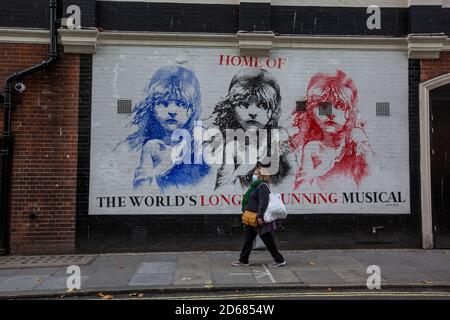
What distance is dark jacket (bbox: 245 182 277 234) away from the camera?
8.62m

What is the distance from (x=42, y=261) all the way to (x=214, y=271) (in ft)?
11.5

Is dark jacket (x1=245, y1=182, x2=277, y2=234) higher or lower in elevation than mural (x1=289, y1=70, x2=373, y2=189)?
lower

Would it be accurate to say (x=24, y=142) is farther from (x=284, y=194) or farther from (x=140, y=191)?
(x=284, y=194)

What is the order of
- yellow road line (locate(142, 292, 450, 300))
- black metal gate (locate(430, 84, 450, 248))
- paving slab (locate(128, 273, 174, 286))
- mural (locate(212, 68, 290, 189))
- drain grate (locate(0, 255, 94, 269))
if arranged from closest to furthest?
yellow road line (locate(142, 292, 450, 300))
paving slab (locate(128, 273, 174, 286))
drain grate (locate(0, 255, 94, 269))
mural (locate(212, 68, 290, 189))
black metal gate (locate(430, 84, 450, 248))

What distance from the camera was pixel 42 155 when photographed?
10242mm

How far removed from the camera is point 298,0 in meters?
10.8

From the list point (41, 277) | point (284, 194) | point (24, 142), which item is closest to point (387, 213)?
point (284, 194)

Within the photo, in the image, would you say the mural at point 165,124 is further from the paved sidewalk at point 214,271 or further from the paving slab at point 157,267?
the paving slab at point 157,267

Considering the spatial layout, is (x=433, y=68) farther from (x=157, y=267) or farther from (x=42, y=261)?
(x=42, y=261)

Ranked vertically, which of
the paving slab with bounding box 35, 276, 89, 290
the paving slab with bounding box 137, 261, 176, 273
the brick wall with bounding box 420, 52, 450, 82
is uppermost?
the brick wall with bounding box 420, 52, 450, 82

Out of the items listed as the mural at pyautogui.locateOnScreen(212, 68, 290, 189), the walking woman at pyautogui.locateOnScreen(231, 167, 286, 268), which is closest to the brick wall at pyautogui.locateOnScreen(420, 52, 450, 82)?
the mural at pyautogui.locateOnScreen(212, 68, 290, 189)

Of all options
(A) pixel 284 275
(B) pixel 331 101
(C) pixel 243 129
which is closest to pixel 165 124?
(C) pixel 243 129

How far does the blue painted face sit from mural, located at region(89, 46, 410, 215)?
0.02m

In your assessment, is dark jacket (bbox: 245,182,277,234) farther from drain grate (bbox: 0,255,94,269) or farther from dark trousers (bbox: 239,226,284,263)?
drain grate (bbox: 0,255,94,269)
